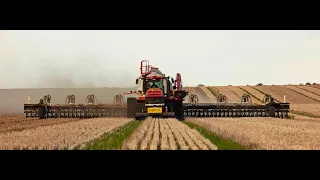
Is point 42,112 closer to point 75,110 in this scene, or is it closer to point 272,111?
point 75,110

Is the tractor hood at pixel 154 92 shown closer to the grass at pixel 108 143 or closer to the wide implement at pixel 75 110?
the wide implement at pixel 75 110

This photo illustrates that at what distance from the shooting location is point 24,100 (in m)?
62.3

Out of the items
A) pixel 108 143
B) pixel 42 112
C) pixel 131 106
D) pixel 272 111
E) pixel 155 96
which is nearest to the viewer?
pixel 108 143

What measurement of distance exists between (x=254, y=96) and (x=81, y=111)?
39.0 meters

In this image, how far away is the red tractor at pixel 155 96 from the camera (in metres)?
21.4

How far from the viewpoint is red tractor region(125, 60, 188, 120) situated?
21.4m

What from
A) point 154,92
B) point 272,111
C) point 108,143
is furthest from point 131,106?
point 108,143

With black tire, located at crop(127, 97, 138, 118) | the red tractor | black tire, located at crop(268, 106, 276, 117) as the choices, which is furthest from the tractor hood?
black tire, located at crop(268, 106, 276, 117)

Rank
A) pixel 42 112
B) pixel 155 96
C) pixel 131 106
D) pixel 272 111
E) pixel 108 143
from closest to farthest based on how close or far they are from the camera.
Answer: pixel 108 143
pixel 155 96
pixel 131 106
pixel 42 112
pixel 272 111

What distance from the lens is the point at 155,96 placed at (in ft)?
69.9

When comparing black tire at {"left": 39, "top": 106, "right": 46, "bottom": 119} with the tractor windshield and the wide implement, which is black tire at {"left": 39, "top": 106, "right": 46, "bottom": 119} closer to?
the wide implement
